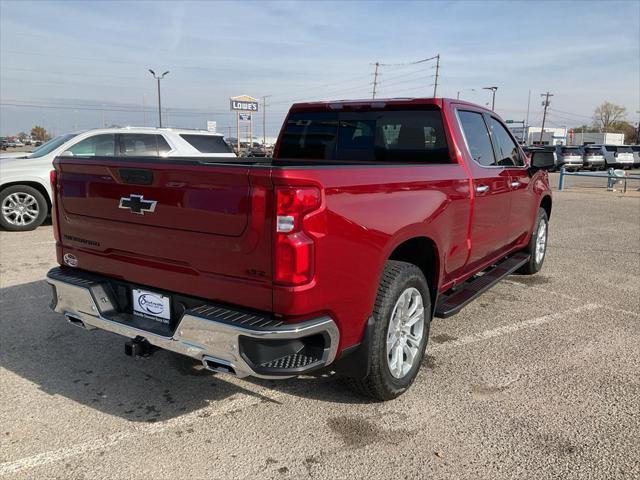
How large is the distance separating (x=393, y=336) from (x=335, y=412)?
58 centimetres

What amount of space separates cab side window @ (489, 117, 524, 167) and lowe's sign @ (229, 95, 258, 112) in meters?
49.9

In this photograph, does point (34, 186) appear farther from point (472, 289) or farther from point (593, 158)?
point (593, 158)

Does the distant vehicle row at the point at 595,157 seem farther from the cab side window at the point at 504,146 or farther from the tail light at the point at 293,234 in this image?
the tail light at the point at 293,234

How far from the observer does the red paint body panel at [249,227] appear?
246 centimetres

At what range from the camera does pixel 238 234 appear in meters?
2.51

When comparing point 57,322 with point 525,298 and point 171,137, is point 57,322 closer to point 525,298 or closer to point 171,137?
point 525,298

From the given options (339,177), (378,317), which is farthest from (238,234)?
(378,317)

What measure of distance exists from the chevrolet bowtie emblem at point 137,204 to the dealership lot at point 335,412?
4.07 ft

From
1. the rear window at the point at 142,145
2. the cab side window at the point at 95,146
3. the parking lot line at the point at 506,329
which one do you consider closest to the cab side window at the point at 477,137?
the parking lot line at the point at 506,329

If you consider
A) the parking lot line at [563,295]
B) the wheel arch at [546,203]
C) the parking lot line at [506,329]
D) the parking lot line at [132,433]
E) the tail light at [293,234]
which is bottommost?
the parking lot line at [132,433]

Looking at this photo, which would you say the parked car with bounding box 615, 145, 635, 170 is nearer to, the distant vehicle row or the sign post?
the distant vehicle row

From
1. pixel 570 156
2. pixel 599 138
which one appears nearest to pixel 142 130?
pixel 570 156

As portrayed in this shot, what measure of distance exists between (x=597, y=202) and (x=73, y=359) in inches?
589

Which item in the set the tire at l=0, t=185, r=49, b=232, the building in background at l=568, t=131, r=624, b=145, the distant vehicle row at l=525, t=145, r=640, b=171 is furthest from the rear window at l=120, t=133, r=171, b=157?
the building in background at l=568, t=131, r=624, b=145
